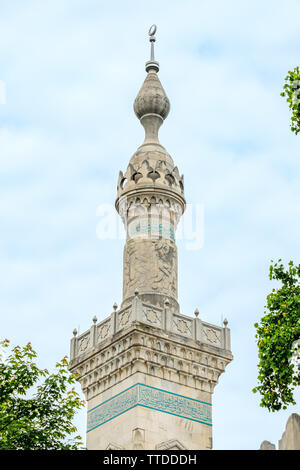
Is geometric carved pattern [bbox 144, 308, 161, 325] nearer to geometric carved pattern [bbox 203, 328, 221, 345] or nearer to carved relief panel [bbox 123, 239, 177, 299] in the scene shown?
carved relief panel [bbox 123, 239, 177, 299]

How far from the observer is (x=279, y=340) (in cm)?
2059

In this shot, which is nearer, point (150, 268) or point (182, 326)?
point (182, 326)

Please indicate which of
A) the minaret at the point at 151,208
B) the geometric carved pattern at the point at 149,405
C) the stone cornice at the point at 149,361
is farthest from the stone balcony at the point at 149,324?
the geometric carved pattern at the point at 149,405

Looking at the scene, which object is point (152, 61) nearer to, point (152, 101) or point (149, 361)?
point (152, 101)

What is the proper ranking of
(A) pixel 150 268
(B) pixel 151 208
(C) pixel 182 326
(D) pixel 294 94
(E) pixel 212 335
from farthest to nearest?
(B) pixel 151 208 < (A) pixel 150 268 < (E) pixel 212 335 < (C) pixel 182 326 < (D) pixel 294 94

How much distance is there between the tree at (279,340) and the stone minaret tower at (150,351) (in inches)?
207

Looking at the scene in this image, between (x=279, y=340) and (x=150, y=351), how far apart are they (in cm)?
680

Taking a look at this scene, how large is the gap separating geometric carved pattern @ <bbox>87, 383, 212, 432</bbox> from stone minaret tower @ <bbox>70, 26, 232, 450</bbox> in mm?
31

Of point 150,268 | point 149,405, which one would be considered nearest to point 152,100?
point 150,268

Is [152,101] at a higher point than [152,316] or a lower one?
higher

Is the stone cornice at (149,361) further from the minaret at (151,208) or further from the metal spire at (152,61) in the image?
the metal spire at (152,61)

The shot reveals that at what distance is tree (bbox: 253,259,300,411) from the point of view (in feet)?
67.5

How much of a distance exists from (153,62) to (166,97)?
7.31 ft
